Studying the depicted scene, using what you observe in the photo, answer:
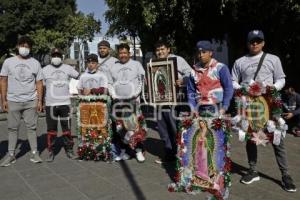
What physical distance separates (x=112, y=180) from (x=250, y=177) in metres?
1.95

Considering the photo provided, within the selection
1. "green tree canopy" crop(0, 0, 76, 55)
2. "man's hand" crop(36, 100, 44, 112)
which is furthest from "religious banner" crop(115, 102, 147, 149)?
"green tree canopy" crop(0, 0, 76, 55)

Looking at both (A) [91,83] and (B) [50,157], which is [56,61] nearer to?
(A) [91,83]

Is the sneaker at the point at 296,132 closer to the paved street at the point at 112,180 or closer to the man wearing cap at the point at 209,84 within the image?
the paved street at the point at 112,180

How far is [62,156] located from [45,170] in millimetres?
1022

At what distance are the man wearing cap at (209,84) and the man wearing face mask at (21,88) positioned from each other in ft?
9.53

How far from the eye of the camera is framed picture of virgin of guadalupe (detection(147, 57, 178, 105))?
6.46 m

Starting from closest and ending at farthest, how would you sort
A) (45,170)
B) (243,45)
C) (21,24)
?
(45,170)
(243,45)
(21,24)

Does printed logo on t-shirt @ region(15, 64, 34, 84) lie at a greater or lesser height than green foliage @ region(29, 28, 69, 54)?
lesser

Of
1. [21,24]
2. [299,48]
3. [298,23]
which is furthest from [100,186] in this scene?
[21,24]

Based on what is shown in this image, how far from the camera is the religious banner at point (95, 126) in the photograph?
278 inches

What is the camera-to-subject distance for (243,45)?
12531mm

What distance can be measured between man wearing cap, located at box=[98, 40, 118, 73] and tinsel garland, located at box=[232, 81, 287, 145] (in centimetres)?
244

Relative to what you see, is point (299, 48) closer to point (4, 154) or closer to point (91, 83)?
point (91, 83)

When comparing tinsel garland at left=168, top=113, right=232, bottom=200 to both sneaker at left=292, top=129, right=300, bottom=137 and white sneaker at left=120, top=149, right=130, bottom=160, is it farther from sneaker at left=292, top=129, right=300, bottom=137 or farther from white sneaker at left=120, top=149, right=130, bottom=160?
sneaker at left=292, top=129, right=300, bottom=137
